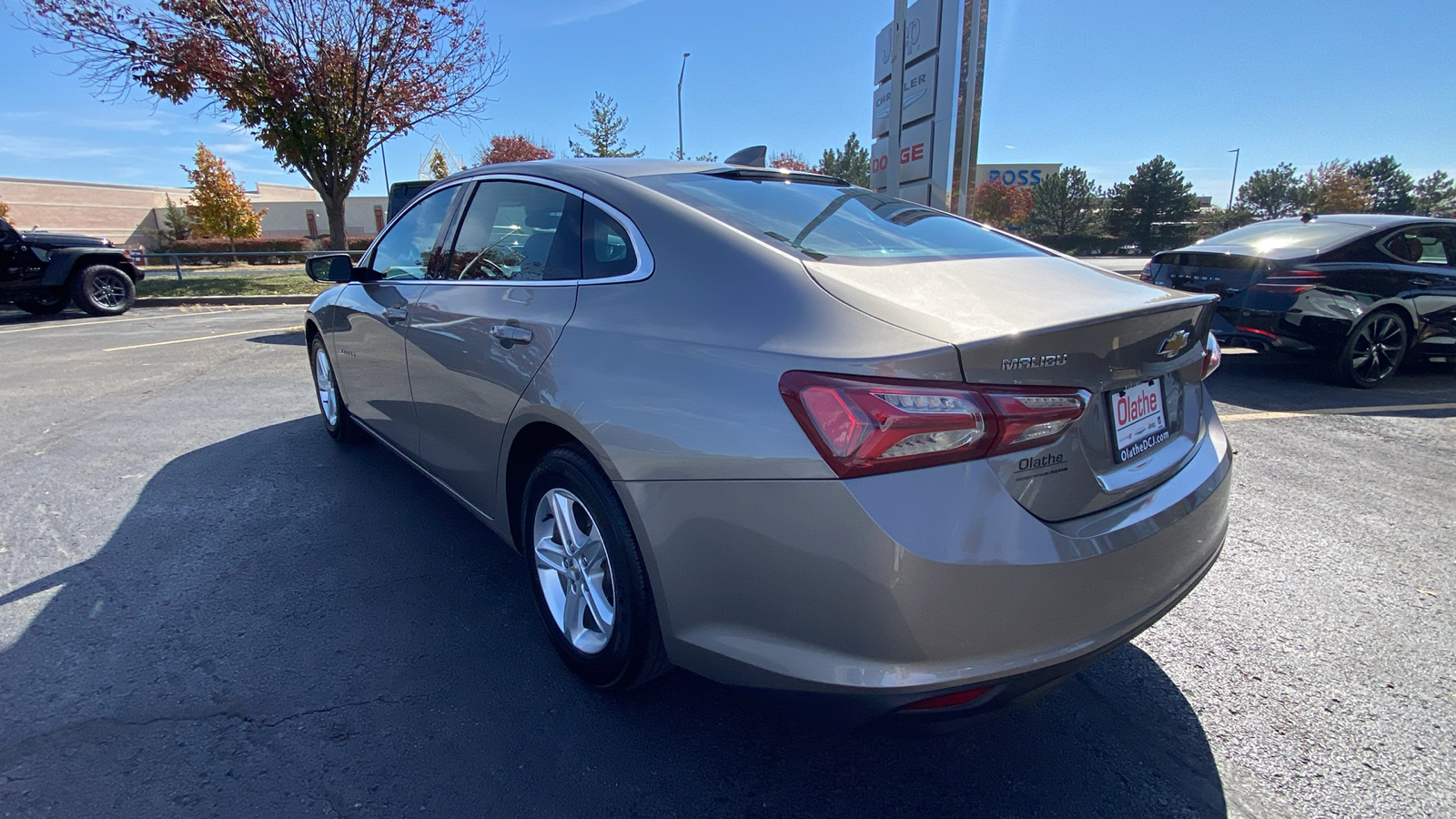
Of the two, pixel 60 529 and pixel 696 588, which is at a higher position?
pixel 696 588

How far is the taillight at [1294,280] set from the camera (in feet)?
19.8

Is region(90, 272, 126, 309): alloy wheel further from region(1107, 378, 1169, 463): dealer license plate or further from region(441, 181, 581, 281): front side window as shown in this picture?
region(1107, 378, 1169, 463): dealer license plate

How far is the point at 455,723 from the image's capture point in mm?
2145

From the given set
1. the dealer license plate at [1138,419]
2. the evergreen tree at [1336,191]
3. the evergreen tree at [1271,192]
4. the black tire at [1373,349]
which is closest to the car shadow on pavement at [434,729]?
the dealer license plate at [1138,419]

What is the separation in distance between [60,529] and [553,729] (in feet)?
10.0

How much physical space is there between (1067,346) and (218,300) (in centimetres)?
1727

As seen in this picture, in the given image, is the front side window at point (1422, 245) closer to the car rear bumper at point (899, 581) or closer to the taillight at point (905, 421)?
the car rear bumper at point (899, 581)

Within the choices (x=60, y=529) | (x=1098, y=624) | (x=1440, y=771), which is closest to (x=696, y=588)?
(x=1098, y=624)

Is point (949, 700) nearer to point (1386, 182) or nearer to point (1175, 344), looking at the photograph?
point (1175, 344)

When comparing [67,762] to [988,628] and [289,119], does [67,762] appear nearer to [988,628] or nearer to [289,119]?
[988,628]

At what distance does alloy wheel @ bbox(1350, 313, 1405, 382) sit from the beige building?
43.1 meters

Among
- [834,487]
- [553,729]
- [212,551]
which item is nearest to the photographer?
[834,487]

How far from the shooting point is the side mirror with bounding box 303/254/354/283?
3906 millimetres

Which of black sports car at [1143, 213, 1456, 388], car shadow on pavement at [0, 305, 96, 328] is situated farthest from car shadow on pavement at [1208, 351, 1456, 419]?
car shadow on pavement at [0, 305, 96, 328]
